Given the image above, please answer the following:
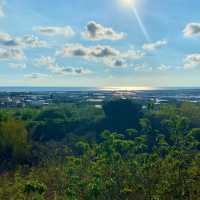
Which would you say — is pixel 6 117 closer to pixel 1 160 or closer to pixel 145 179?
pixel 1 160

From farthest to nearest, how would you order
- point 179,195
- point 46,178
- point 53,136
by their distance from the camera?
point 53,136
point 46,178
point 179,195

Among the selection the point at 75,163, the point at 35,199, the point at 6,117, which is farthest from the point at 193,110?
the point at 35,199

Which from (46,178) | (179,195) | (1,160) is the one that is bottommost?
(1,160)

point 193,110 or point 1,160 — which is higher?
point 193,110

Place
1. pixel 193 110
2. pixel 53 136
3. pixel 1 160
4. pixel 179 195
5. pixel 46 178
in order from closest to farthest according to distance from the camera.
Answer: pixel 179 195
pixel 46 178
pixel 1 160
pixel 53 136
pixel 193 110

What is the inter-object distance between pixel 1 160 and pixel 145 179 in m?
26.3

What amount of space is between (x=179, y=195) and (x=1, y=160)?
27467mm

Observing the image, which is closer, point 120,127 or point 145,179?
point 145,179

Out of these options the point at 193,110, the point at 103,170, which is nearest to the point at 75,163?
the point at 103,170

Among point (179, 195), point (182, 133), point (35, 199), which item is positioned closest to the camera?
point (35, 199)

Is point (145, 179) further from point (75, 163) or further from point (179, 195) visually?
point (75, 163)

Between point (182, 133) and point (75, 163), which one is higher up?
point (182, 133)

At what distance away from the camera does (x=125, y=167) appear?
1428 cm

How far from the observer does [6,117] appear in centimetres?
4166
